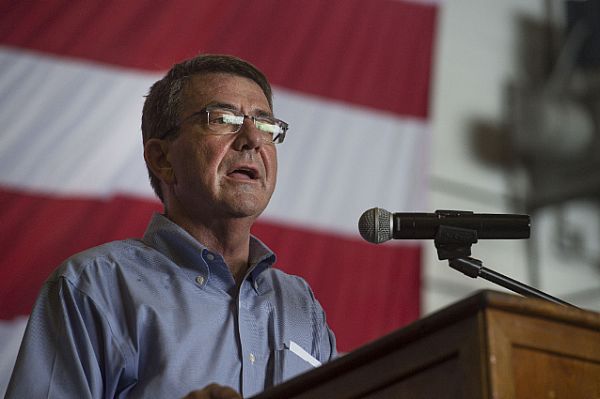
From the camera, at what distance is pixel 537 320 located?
907mm

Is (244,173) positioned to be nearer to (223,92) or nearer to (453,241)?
(223,92)

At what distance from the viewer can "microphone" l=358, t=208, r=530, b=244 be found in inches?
51.8

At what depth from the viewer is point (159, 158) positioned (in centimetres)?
194

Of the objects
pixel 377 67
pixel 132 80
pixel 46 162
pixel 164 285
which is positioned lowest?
pixel 164 285

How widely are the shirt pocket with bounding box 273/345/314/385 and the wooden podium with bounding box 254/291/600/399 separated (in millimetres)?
666

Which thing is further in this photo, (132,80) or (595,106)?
(595,106)

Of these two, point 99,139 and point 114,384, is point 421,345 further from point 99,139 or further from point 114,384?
point 99,139

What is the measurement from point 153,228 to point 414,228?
659 mm

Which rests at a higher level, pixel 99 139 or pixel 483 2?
pixel 483 2

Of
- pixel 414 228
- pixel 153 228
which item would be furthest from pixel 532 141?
pixel 414 228

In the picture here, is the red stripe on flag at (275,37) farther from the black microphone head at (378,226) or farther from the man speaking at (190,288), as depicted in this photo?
the black microphone head at (378,226)

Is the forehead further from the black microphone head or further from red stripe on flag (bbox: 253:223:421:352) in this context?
red stripe on flag (bbox: 253:223:421:352)

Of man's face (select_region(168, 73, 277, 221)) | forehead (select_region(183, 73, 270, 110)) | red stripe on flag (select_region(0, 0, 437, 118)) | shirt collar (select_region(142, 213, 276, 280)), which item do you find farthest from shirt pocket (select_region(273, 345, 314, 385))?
red stripe on flag (select_region(0, 0, 437, 118))

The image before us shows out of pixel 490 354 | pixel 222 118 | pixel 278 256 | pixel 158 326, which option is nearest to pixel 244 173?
pixel 222 118
